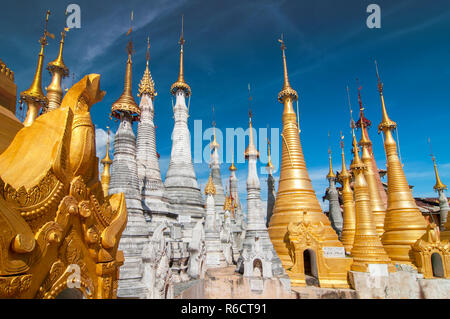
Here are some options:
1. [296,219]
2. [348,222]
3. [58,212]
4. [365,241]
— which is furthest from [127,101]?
[348,222]

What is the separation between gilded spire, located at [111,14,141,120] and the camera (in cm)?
1295

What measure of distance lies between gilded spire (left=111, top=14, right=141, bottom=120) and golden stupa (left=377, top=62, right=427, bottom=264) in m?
17.0

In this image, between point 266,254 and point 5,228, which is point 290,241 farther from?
point 5,228

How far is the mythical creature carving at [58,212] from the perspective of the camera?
9.02ft

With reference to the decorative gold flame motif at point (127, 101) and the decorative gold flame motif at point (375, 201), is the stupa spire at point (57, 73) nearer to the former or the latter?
the decorative gold flame motif at point (127, 101)

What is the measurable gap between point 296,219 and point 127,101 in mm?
11925

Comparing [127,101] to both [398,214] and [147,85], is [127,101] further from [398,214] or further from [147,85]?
[398,214]

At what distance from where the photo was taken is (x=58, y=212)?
3361 millimetres

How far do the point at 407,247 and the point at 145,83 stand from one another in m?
21.4

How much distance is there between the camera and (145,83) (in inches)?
840

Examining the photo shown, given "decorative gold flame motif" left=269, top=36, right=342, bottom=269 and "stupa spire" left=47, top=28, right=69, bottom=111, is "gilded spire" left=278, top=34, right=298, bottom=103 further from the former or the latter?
"stupa spire" left=47, top=28, right=69, bottom=111

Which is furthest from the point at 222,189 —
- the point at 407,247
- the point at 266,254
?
the point at 407,247

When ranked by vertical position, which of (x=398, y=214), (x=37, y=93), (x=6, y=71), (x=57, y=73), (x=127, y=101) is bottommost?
(x=398, y=214)

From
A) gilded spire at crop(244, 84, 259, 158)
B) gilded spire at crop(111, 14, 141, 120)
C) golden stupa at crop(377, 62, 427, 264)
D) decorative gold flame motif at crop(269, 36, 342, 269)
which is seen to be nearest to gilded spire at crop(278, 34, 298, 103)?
decorative gold flame motif at crop(269, 36, 342, 269)
